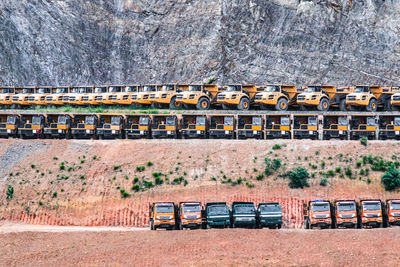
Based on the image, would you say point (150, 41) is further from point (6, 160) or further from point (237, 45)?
point (6, 160)

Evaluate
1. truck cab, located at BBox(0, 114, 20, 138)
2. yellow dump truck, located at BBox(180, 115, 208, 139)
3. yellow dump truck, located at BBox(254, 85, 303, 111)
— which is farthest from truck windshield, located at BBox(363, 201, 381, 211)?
truck cab, located at BBox(0, 114, 20, 138)

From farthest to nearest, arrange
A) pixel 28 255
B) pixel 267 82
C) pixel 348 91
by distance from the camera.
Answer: pixel 267 82 → pixel 348 91 → pixel 28 255

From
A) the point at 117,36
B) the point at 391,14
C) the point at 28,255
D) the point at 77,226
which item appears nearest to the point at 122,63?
the point at 117,36

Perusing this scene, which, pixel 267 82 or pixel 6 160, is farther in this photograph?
pixel 267 82

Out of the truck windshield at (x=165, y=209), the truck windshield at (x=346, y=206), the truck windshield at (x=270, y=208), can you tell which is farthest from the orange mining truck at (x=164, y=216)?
the truck windshield at (x=346, y=206)

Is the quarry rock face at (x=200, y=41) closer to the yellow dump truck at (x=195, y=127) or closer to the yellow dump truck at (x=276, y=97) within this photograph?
the yellow dump truck at (x=276, y=97)

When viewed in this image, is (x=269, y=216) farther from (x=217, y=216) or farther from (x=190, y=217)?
(x=190, y=217)

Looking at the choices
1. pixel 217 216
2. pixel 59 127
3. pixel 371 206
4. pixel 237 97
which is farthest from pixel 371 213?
pixel 59 127
